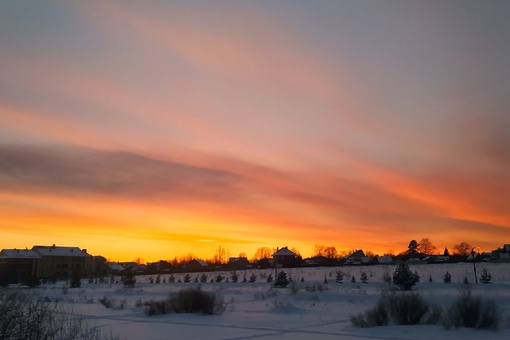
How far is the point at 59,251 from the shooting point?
5246 inches

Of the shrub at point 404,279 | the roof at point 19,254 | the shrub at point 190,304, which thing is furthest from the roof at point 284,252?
the shrub at point 190,304

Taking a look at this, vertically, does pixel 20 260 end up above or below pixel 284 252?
below

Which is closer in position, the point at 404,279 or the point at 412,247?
the point at 404,279

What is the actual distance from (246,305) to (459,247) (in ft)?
409

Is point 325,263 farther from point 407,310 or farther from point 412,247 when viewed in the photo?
point 407,310

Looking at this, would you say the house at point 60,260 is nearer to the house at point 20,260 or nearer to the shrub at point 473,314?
the house at point 20,260

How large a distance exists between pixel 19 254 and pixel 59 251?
1214 cm

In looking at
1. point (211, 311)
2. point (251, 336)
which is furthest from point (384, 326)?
point (211, 311)

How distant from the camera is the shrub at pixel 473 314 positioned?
24.0 meters

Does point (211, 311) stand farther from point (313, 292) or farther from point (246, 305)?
point (313, 292)

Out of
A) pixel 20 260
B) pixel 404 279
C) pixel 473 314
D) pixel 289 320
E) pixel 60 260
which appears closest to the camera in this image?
pixel 473 314

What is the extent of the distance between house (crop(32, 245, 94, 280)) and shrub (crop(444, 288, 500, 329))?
371ft

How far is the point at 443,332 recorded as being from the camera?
22.7 meters

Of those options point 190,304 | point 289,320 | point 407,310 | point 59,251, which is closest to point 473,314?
point 407,310
